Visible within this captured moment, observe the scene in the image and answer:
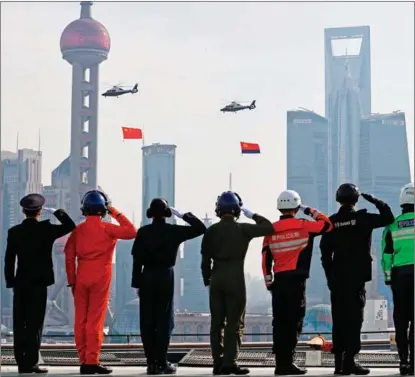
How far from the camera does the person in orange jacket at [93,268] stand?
10.7 meters

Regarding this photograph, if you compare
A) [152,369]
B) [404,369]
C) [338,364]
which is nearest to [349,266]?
[338,364]

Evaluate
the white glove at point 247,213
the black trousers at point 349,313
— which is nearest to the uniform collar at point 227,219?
the white glove at point 247,213

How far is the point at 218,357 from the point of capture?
34.3 feet

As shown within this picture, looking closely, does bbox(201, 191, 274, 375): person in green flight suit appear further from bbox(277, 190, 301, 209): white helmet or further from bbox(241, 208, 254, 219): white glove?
bbox(277, 190, 301, 209): white helmet

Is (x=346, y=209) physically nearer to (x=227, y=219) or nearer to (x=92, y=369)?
(x=227, y=219)

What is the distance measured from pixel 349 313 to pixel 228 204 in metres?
1.59

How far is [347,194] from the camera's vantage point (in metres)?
10.5

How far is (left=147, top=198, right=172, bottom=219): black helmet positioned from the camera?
10758 mm

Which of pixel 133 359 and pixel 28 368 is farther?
pixel 133 359

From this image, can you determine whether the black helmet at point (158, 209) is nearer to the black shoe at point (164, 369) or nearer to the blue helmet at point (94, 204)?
the blue helmet at point (94, 204)

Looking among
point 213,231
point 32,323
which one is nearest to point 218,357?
point 213,231

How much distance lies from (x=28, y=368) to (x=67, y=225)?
1.50 m

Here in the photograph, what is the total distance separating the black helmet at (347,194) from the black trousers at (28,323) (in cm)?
310

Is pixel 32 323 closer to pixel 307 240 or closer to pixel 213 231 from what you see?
pixel 213 231
